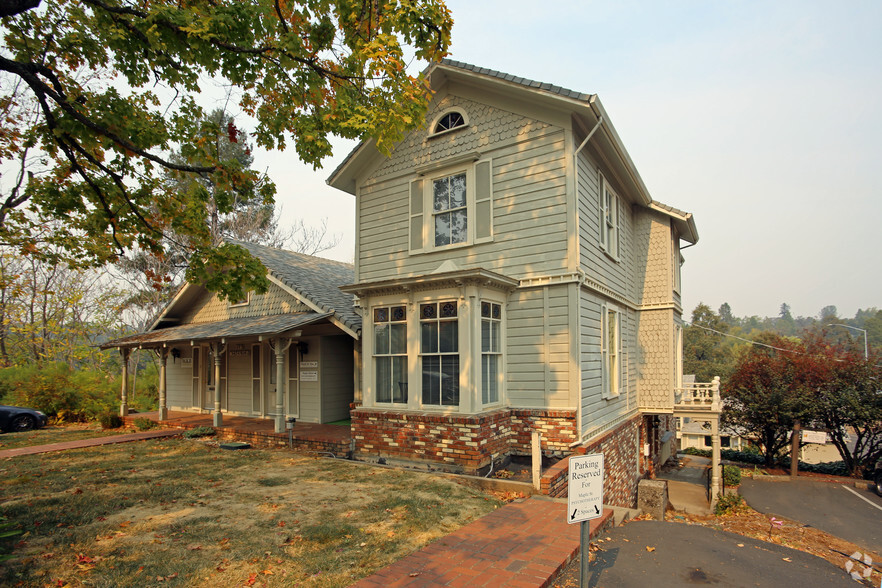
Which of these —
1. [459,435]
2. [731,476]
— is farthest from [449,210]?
[731,476]

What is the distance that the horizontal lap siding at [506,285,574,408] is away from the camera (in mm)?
9586

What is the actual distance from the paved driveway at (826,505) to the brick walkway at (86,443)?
18359 mm

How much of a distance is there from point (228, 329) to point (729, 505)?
16.0 meters

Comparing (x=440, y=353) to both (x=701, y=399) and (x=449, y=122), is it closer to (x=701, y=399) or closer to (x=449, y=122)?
(x=449, y=122)

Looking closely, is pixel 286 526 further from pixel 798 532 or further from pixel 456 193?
pixel 798 532

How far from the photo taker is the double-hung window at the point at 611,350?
11.3 m

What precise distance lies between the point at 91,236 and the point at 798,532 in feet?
56.2

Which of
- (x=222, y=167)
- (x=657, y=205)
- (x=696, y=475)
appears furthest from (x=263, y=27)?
(x=696, y=475)

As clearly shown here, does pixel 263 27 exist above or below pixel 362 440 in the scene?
above

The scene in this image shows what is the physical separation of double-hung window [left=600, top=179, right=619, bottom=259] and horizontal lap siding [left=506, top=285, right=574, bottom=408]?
2467 millimetres

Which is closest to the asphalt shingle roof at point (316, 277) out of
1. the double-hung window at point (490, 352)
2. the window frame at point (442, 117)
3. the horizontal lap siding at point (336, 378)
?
the horizontal lap siding at point (336, 378)

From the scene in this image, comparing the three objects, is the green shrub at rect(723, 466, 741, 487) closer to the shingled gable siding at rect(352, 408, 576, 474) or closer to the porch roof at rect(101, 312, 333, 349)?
the shingled gable siding at rect(352, 408, 576, 474)

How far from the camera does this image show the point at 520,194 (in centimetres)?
1030

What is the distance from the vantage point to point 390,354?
10414mm
